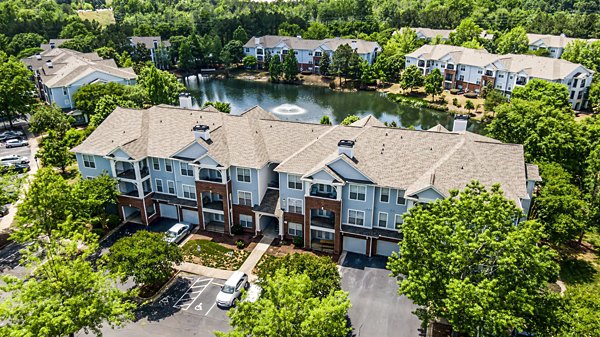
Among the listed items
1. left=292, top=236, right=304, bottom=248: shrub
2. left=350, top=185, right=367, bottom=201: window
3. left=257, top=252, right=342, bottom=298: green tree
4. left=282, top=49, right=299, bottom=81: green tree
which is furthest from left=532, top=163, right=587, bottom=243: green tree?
left=282, top=49, right=299, bottom=81: green tree

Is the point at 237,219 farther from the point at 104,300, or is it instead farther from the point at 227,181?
the point at 104,300

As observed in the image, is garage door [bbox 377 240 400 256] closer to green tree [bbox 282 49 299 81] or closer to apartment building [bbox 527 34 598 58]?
green tree [bbox 282 49 299 81]

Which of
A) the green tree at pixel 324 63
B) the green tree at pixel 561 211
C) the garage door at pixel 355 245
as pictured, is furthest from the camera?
the green tree at pixel 324 63

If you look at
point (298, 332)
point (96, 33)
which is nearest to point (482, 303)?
point (298, 332)

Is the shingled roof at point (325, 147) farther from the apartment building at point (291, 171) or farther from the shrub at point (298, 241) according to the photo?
the shrub at point (298, 241)

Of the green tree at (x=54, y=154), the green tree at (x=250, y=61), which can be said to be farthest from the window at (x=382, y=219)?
the green tree at (x=250, y=61)

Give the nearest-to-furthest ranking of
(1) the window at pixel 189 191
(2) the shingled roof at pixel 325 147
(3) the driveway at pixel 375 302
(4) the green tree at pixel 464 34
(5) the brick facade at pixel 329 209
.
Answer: (3) the driveway at pixel 375 302
(2) the shingled roof at pixel 325 147
(5) the brick facade at pixel 329 209
(1) the window at pixel 189 191
(4) the green tree at pixel 464 34
